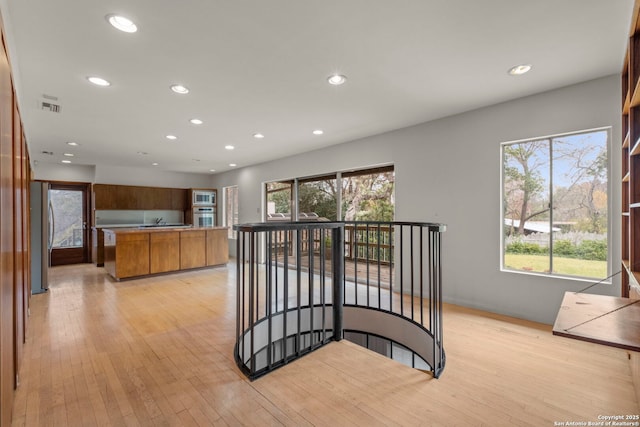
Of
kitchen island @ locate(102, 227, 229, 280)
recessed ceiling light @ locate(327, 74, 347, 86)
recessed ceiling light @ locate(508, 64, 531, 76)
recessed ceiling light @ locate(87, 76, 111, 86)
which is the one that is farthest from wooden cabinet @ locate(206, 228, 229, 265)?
recessed ceiling light @ locate(508, 64, 531, 76)

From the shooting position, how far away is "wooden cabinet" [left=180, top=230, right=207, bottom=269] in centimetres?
618

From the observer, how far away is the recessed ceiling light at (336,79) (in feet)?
9.18

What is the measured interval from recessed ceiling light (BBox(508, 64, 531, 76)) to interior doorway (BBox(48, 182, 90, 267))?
30.9ft

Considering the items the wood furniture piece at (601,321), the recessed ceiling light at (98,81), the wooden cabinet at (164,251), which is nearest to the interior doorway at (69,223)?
the wooden cabinet at (164,251)

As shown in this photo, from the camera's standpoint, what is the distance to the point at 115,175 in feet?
25.4

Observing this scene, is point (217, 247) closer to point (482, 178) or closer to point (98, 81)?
point (98, 81)

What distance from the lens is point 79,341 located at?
9.41 feet

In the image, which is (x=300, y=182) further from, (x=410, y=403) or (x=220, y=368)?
(x=410, y=403)

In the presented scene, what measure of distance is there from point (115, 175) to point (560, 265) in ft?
31.2

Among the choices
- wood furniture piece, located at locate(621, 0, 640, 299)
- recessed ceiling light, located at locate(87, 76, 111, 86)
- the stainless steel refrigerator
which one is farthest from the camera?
the stainless steel refrigerator

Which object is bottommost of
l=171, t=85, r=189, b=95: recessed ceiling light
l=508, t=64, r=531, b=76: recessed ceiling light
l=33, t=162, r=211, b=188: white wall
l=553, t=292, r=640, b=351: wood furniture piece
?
l=553, t=292, r=640, b=351: wood furniture piece

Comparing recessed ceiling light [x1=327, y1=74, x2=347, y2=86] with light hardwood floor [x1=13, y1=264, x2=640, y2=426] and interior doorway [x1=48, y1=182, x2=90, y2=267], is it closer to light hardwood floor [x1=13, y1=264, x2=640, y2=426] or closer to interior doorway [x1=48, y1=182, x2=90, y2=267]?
light hardwood floor [x1=13, y1=264, x2=640, y2=426]

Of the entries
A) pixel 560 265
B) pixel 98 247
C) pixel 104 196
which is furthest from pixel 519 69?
pixel 104 196

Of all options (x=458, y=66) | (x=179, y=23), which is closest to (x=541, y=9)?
(x=458, y=66)
